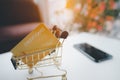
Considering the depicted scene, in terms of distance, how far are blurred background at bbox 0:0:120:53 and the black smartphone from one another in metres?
0.19

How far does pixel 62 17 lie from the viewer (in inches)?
83.5

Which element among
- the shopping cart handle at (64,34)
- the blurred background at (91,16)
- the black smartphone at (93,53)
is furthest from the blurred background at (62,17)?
the shopping cart handle at (64,34)

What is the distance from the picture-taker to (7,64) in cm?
84

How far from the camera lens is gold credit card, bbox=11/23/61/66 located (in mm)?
634

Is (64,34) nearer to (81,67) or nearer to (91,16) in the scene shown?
(81,67)

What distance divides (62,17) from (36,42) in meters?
1.51

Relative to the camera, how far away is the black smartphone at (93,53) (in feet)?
2.69

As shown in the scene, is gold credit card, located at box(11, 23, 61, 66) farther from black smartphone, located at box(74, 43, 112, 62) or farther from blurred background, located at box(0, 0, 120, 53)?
blurred background, located at box(0, 0, 120, 53)

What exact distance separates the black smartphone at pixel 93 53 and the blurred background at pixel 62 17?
191mm

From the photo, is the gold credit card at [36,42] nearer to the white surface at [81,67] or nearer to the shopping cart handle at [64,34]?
the shopping cart handle at [64,34]

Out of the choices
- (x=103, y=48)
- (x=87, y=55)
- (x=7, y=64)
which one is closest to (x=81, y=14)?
(x=103, y=48)

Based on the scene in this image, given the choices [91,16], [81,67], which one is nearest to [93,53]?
[81,67]

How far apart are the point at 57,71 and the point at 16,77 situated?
0.19 m

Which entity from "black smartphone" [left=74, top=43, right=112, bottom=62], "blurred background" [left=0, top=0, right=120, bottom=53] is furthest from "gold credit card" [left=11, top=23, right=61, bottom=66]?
"blurred background" [left=0, top=0, right=120, bottom=53]
